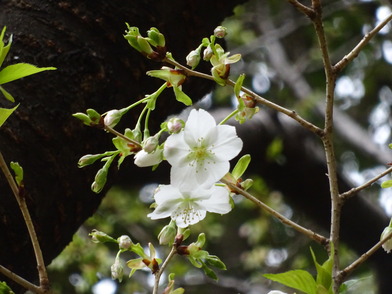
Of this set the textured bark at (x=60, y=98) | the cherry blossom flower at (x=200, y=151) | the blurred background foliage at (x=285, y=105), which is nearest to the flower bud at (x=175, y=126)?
the cherry blossom flower at (x=200, y=151)

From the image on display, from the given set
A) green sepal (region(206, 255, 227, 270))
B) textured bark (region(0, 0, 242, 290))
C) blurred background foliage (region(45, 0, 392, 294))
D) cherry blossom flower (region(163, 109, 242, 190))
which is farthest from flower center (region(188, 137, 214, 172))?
blurred background foliage (region(45, 0, 392, 294))

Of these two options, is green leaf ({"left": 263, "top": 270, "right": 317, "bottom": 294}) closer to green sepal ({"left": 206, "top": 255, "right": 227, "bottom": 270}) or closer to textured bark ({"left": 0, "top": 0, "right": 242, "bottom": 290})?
green sepal ({"left": 206, "top": 255, "right": 227, "bottom": 270})

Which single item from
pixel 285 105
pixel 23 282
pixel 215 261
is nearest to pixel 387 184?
pixel 215 261

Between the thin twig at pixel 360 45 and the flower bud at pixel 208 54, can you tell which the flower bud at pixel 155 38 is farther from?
the thin twig at pixel 360 45

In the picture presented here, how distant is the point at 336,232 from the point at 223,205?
0.35 ft

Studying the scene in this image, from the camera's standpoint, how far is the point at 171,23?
3.55 feet

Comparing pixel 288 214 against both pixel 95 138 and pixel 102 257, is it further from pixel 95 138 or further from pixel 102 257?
pixel 95 138

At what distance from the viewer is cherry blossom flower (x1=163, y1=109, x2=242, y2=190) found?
1.87ft

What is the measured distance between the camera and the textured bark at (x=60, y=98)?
84 cm

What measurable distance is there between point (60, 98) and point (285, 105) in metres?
3.17

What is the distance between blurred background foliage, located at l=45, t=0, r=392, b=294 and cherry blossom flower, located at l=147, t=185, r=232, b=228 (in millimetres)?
1644

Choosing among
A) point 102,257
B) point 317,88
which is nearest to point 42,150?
point 102,257

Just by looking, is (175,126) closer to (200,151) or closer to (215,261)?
(200,151)

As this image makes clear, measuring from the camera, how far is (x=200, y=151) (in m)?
0.61
